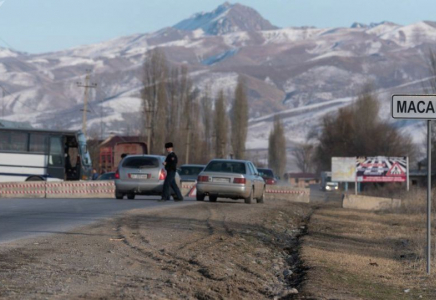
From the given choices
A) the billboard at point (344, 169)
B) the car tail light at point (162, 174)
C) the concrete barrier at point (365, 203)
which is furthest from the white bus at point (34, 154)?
the billboard at point (344, 169)

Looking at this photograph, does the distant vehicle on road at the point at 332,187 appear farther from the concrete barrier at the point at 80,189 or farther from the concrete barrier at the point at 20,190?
the concrete barrier at the point at 20,190

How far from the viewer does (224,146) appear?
111 meters

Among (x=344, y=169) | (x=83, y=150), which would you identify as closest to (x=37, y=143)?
(x=83, y=150)

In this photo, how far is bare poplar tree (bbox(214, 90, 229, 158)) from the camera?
10925 cm

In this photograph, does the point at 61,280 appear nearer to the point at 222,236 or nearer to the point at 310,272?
the point at 310,272

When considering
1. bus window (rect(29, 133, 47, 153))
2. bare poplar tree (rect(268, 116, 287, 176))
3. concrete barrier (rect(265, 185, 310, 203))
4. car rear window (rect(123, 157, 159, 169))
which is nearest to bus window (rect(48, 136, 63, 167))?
bus window (rect(29, 133, 47, 153))

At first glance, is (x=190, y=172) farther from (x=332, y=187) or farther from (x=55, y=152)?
(x=332, y=187)

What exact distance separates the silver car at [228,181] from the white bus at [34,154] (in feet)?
53.1

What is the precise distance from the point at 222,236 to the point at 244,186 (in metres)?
13.2

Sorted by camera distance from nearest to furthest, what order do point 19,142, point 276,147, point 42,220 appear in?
point 42,220, point 19,142, point 276,147

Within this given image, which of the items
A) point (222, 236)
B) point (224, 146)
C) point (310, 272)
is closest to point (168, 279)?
point (310, 272)

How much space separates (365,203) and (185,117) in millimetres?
56253

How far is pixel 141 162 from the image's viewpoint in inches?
1264

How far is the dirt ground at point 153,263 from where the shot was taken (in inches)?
375
